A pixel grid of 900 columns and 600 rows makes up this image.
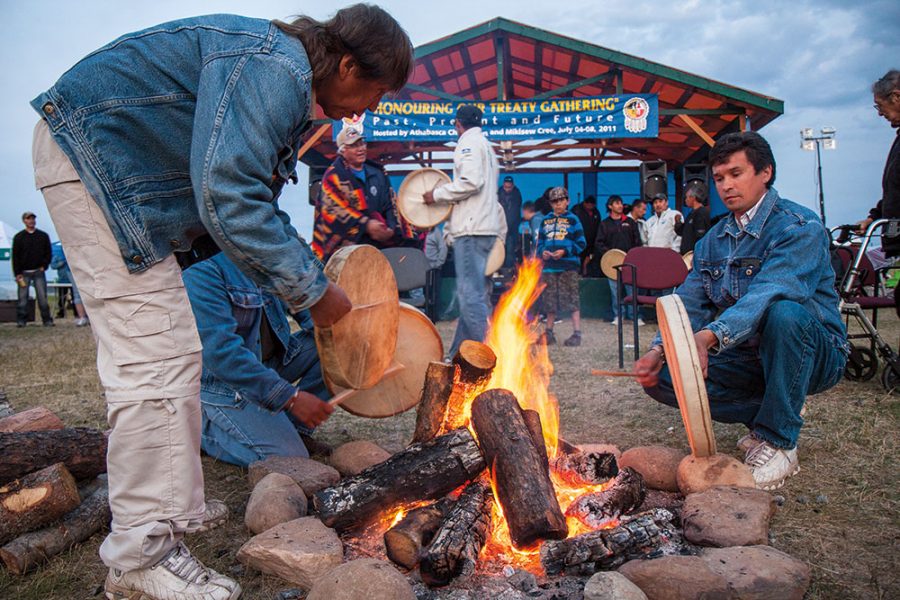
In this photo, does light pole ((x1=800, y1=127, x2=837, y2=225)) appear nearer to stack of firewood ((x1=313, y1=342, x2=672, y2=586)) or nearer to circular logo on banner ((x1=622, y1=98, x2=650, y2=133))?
circular logo on banner ((x1=622, y1=98, x2=650, y2=133))

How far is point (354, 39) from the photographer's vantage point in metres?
1.78

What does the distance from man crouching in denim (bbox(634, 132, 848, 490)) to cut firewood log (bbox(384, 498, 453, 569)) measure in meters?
1.16

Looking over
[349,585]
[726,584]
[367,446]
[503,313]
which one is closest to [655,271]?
[503,313]

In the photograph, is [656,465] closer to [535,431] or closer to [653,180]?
[535,431]

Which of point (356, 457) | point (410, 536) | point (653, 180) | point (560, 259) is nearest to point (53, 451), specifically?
point (356, 457)

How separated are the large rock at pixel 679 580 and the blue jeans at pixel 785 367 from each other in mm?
1197

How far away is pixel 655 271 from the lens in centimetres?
596

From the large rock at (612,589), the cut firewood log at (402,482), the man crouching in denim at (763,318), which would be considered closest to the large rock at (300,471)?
the cut firewood log at (402,482)

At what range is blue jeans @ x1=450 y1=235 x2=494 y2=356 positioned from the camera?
5801 mm

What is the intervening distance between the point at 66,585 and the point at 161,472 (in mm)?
728

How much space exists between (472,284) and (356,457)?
9.97 feet

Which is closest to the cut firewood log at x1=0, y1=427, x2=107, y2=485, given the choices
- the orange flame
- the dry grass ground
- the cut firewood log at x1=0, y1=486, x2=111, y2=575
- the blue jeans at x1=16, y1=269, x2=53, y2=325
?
the cut firewood log at x1=0, y1=486, x2=111, y2=575

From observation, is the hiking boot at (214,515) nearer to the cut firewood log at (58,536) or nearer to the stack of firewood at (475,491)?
the cut firewood log at (58,536)

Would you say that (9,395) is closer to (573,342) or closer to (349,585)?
(349,585)
